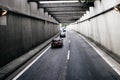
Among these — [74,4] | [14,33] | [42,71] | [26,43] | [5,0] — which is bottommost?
[42,71]

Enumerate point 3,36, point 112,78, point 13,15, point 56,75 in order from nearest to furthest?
point 112,78, point 56,75, point 3,36, point 13,15

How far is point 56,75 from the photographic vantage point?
10.1m

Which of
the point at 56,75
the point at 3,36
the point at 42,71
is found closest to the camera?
the point at 56,75

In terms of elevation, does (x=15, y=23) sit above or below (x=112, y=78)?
above

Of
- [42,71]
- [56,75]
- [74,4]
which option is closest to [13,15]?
[42,71]

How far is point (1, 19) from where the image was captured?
1179cm

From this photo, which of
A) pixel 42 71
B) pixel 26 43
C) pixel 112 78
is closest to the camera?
pixel 112 78

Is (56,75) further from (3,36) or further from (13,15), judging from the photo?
(13,15)

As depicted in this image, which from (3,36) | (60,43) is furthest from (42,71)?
(60,43)

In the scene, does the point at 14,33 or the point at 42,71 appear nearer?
the point at 42,71

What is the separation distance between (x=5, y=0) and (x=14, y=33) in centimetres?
322

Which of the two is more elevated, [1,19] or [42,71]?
[1,19]

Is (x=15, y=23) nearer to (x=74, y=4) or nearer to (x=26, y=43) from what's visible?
(x=26, y=43)

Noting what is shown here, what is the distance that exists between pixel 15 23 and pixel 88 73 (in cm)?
831
